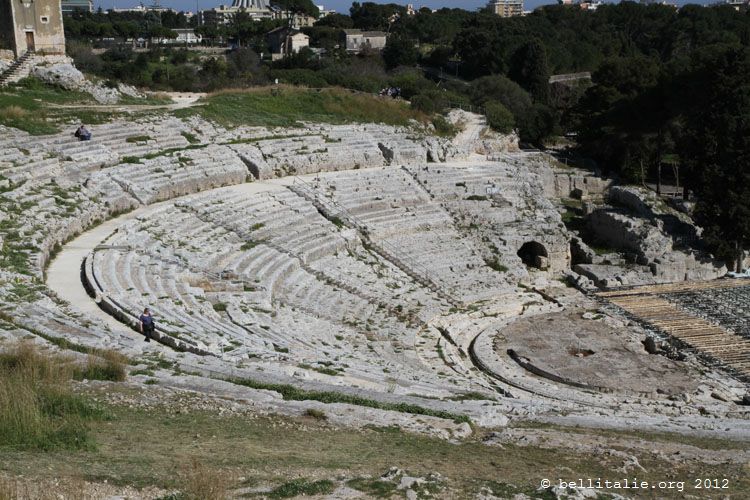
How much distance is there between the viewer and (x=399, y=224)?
2631cm

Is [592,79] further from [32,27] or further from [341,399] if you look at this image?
[341,399]

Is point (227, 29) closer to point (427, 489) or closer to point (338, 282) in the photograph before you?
point (338, 282)

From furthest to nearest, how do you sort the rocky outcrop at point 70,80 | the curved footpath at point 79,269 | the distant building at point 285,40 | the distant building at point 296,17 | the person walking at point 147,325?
the distant building at point 296,17
the distant building at point 285,40
the rocky outcrop at point 70,80
the curved footpath at point 79,269
the person walking at point 147,325

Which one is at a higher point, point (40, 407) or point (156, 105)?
point (156, 105)

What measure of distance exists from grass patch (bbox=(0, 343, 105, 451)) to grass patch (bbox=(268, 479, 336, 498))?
204 centimetres

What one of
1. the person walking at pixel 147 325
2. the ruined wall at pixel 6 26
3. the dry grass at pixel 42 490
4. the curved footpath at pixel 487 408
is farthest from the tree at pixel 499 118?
the dry grass at pixel 42 490

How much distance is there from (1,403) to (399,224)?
18.8 m

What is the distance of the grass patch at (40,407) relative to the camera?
7.86 m

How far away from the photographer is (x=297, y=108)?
33.8 meters

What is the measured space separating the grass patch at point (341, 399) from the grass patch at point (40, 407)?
2.50m

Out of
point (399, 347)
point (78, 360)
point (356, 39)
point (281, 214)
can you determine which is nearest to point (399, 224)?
point (281, 214)

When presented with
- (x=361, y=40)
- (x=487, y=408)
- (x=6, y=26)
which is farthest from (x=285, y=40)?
(x=487, y=408)

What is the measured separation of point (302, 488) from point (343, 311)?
12.8 meters

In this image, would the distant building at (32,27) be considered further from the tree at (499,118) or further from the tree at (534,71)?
the tree at (534,71)
